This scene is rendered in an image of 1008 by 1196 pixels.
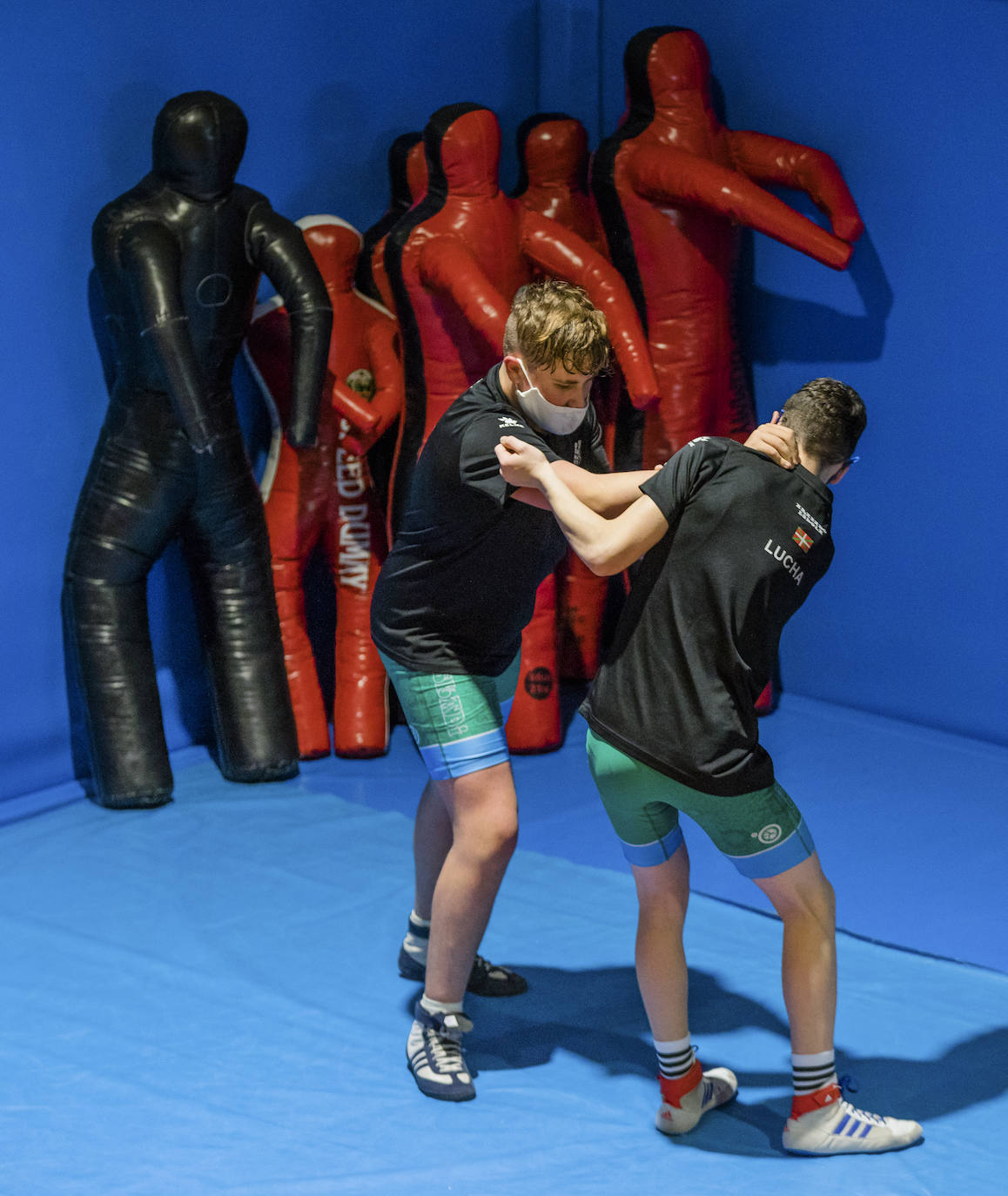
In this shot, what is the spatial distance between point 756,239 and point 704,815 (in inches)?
103

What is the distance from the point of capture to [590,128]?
4.71 m

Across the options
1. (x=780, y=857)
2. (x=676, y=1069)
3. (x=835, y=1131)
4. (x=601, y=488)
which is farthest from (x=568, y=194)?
(x=835, y=1131)

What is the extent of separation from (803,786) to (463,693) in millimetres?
1660

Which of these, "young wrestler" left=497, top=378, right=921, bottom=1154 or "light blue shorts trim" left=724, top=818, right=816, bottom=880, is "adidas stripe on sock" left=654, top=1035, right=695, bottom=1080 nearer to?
"young wrestler" left=497, top=378, right=921, bottom=1154

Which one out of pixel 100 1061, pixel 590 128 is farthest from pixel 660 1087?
pixel 590 128

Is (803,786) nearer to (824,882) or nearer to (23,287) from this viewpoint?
(824,882)

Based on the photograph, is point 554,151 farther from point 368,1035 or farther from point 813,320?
point 368,1035

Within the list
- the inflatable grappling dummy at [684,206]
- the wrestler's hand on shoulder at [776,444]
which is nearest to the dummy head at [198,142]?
the inflatable grappling dummy at [684,206]

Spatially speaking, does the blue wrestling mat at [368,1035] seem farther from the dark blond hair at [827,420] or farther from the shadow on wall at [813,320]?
the shadow on wall at [813,320]

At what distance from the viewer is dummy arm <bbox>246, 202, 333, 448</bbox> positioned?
3727mm

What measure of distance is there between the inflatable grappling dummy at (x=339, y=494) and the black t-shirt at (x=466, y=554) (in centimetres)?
155

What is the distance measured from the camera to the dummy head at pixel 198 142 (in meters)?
3.56

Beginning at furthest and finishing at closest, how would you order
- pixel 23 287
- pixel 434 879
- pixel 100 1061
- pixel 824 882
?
pixel 23 287 → pixel 434 879 → pixel 100 1061 → pixel 824 882

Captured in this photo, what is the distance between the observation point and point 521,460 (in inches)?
85.5
